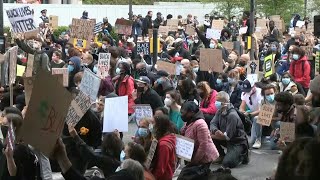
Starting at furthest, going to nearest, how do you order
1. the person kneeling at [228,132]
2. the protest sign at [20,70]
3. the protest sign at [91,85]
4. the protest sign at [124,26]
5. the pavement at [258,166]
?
the protest sign at [124,26] < the protest sign at [20,70] < the person kneeling at [228,132] < the pavement at [258,166] < the protest sign at [91,85]

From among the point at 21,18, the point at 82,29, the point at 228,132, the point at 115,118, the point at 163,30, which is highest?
the point at 21,18

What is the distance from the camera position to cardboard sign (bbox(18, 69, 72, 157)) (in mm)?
6543

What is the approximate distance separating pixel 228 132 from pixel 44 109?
20.9 feet

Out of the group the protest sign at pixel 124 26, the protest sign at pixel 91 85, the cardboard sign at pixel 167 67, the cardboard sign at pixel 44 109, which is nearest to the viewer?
the cardboard sign at pixel 44 109

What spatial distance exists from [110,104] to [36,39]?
35.8 ft

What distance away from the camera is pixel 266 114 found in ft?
43.0

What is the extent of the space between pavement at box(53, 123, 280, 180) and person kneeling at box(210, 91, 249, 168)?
0.19m

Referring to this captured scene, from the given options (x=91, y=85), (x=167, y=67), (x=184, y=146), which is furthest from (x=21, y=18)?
(x=184, y=146)

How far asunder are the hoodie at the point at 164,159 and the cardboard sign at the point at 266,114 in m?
4.13

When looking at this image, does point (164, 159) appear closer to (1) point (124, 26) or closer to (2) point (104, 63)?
(2) point (104, 63)

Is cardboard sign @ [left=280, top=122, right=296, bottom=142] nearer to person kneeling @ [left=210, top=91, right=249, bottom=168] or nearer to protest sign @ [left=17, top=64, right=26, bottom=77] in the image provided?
person kneeling @ [left=210, top=91, right=249, bottom=168]

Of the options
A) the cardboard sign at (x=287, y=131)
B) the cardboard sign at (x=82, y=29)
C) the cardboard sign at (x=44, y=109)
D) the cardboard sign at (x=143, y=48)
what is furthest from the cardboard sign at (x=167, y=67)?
the cardboard sign at (x=44, y=109)

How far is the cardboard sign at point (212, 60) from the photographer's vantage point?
56.1 feet

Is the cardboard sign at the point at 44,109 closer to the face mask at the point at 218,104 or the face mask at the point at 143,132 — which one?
the face mask at the point at 143,132
